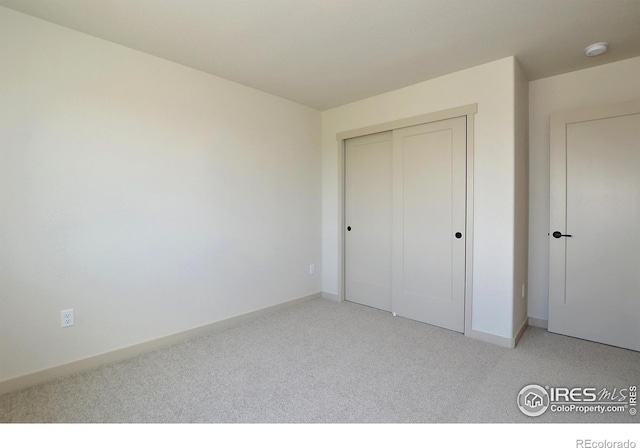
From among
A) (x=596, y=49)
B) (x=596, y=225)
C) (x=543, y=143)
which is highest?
(x=596, y=49)

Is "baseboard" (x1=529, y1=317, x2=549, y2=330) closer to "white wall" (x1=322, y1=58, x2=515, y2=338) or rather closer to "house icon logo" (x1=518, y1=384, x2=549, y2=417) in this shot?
"white wall" (x1=322, y1=58, x2=515, y2=338)

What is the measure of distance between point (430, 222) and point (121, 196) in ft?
9.16

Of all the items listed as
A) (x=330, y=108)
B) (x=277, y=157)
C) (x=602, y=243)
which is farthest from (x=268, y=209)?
(x=602, y=243)

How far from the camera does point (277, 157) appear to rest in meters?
3.59

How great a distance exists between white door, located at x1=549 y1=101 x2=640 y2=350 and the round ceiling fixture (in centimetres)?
48

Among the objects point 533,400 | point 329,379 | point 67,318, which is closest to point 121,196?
point 67,318

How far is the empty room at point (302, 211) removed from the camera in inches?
78.5

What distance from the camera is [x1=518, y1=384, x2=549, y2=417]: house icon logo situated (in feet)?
5.96

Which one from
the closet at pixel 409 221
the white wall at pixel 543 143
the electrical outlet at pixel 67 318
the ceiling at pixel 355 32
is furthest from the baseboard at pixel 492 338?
the electrical outlet at pixel 67 318

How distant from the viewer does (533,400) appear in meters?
1.94

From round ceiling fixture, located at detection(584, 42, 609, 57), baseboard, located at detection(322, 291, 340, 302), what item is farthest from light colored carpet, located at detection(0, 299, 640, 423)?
round ceiling fixture, located at detection(584, 42, 609, 57)

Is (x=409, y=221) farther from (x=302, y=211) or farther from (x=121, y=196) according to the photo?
(x=121, y=196)

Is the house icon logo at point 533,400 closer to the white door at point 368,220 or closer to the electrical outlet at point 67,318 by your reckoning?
the white door at point 368,220
